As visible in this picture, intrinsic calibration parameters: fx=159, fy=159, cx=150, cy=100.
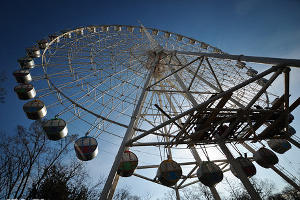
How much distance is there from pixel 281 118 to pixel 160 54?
6.37 meters

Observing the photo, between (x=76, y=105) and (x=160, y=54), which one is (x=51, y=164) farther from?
(x=160, y=54)

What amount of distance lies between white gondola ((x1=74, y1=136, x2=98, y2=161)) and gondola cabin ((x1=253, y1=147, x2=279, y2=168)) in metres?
6.89

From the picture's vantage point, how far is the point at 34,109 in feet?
25.3

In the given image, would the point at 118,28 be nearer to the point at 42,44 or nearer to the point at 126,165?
the point at 42,44

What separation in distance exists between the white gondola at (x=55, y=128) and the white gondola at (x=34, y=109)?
44.1 inches

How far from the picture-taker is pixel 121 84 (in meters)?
10.9

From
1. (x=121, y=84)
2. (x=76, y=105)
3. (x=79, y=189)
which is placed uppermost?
(x=121, y=84)

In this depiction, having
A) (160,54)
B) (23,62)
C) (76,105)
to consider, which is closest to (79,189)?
(76,105)

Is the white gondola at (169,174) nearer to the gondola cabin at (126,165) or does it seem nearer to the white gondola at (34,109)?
the gondola cabin at (126,165)

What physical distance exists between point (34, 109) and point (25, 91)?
145 cm

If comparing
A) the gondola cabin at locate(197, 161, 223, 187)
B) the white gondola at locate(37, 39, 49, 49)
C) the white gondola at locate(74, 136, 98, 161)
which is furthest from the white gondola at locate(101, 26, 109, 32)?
the gondola cabin at locate(197, 161, 223, 187)

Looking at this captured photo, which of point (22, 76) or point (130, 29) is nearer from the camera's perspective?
point (22, 76)

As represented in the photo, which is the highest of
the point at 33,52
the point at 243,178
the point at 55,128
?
the point at 243,178

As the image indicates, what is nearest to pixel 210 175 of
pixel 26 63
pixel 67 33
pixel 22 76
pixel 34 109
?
pixel 34 109
